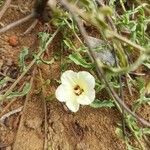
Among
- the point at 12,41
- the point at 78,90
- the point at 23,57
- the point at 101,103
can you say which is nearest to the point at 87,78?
the point at 78,90

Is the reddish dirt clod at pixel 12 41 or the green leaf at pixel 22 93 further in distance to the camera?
the reddish dirt clod at pixel 12 41

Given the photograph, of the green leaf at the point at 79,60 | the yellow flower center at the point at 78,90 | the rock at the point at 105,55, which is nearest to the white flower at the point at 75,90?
the yellow flower center at the point at 78,90

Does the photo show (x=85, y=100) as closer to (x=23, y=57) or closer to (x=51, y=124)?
(x=51, y=124)

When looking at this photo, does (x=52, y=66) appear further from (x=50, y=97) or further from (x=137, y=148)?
(x=137, y=148)

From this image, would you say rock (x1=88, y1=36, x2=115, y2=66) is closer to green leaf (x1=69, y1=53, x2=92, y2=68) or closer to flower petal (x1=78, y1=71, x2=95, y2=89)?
green leaf (x1=69, y1=53, x2=92, y2=68)

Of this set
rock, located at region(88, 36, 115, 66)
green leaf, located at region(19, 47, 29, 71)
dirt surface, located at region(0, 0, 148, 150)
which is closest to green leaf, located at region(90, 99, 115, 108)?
dirt surface, located at region(0, 0, 148, 150)

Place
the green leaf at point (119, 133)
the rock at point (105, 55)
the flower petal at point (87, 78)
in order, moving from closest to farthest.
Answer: the flower petal at point (87, 78), the green leaf at point (119, 133), the rock at point (105, 55)

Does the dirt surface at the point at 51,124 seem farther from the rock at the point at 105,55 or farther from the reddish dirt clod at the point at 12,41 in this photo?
the rock at the point at 105,55

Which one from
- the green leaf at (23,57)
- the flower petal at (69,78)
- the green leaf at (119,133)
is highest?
the green leaf at (23,57)
